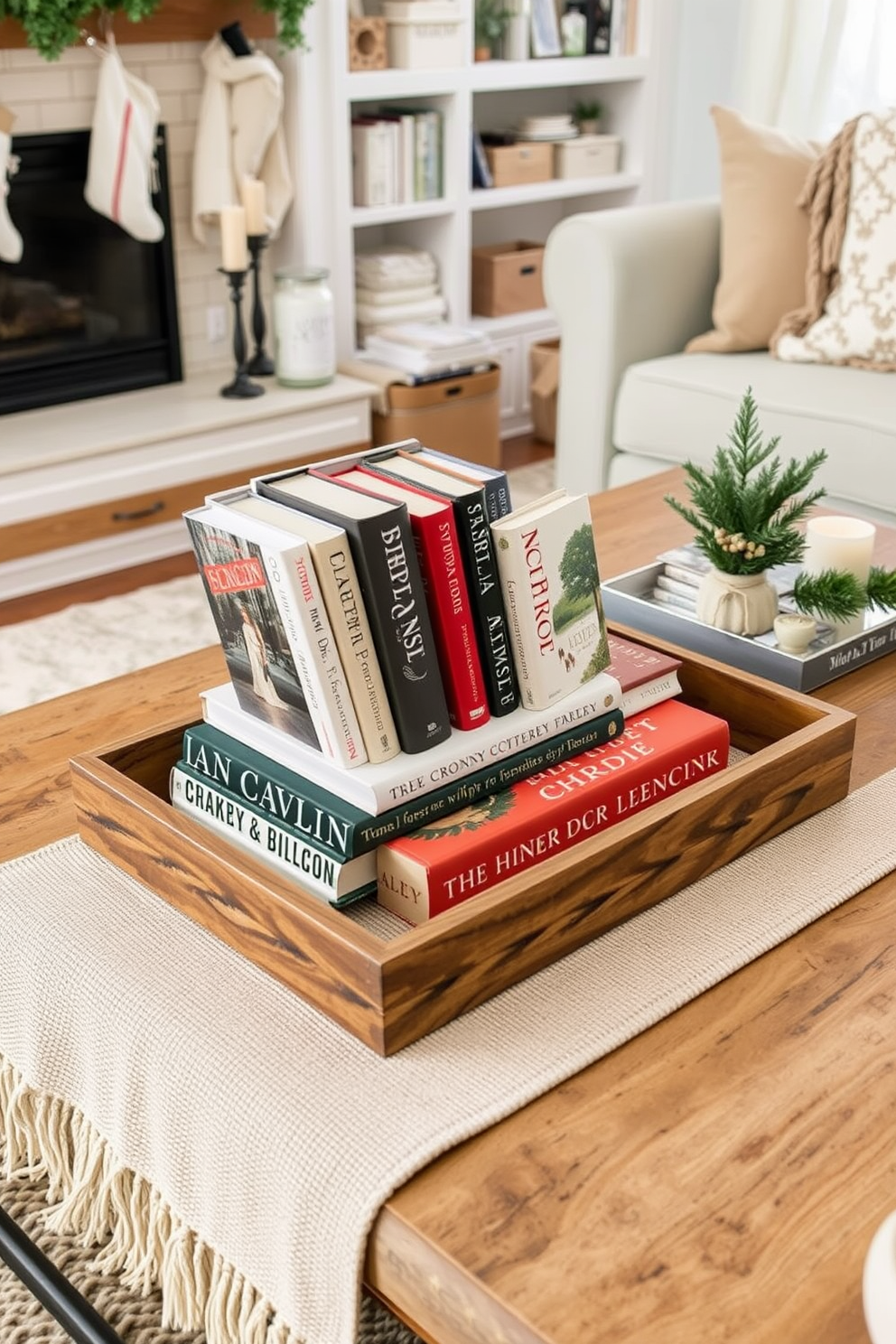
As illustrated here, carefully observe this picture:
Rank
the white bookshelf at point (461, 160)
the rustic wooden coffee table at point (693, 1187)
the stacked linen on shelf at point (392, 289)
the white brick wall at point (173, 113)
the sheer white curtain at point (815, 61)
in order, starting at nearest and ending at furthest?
the rustic wooden coffee table at point (693, 1187) < the white brick wall at point (173, 113) < the white bookshelf at point (461, 160) < the stacked linen on shelf at point (392, 289) < the sheer white curtain at point (815, 61)

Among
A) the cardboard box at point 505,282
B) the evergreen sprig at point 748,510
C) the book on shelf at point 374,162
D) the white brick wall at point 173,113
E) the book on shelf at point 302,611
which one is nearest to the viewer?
the book on shelf at point 302,611

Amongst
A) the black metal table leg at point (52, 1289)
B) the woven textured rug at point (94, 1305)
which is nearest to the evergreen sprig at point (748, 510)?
the woven textured rug at point (94, 1305)

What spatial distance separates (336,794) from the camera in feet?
3.55

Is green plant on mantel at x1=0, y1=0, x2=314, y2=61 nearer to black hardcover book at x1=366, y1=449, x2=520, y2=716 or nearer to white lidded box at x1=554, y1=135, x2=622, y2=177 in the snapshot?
white lidded box at x1=554, y1=135, x2=622, y2=177

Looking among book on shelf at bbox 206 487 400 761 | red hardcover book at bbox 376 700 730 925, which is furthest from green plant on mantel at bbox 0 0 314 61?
red hardcover book at bbox 376 700 730 925

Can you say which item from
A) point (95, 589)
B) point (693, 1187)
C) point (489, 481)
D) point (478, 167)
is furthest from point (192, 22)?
point (693, 1187)

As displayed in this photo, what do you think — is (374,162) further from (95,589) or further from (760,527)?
(760,527)

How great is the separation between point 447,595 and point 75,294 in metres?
2.57

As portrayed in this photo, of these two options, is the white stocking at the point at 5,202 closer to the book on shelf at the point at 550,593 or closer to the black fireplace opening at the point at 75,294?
Result: the black fireplace opening at the point at 75,294

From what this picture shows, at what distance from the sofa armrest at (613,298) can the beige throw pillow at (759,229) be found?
94mm

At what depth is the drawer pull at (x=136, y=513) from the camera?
10.2ft

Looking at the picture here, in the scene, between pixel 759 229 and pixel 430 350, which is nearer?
pixel 759 229

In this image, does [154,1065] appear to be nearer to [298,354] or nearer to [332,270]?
[298,354]

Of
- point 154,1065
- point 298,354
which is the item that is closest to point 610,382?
point 298,354
